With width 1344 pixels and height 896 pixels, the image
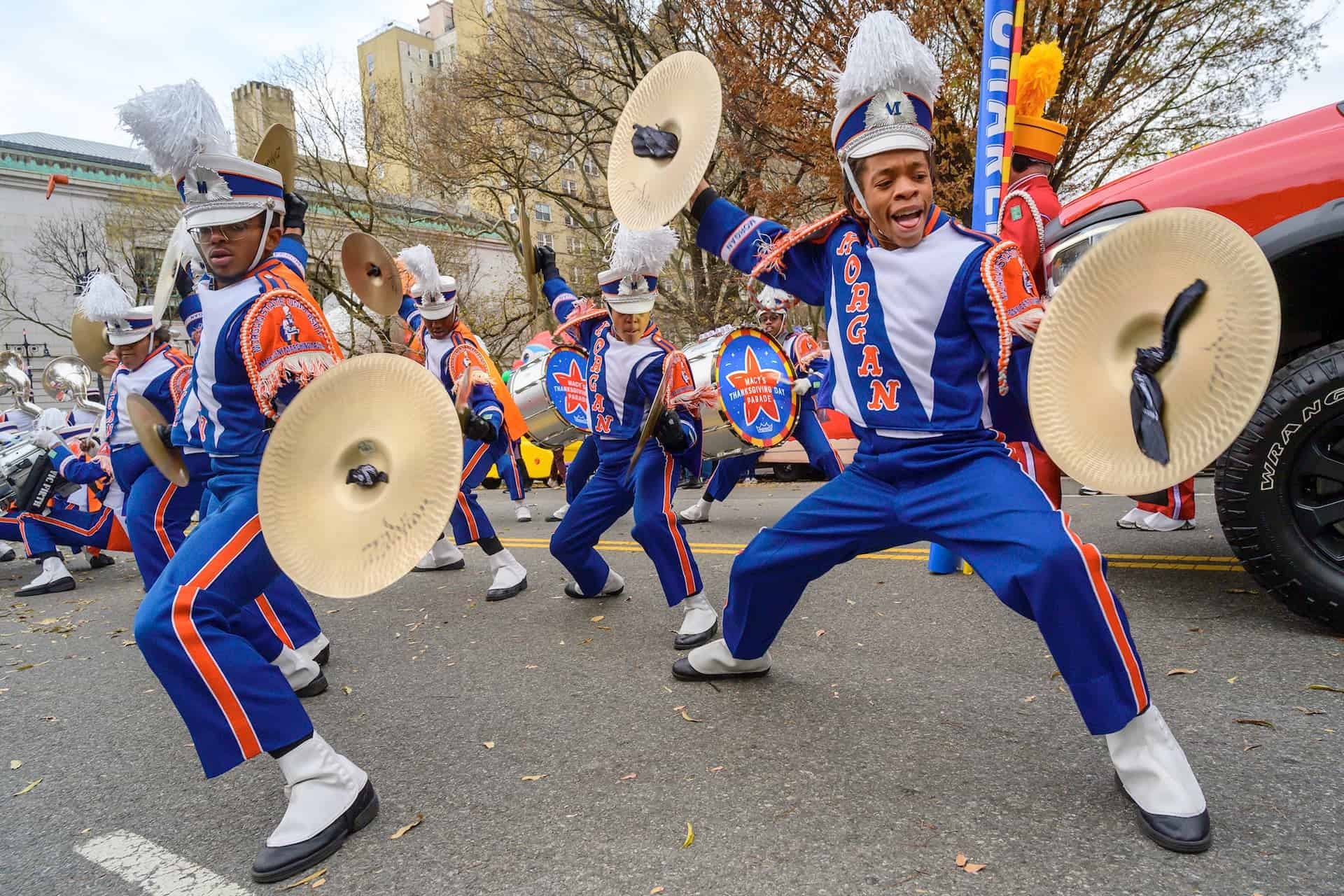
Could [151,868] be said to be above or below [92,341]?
below

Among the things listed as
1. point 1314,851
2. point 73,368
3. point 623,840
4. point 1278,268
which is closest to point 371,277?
point 623,840

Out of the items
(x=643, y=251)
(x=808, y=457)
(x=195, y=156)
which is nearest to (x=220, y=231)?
(x=195, y=156)

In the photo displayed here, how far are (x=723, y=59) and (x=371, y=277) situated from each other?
32.4 feet

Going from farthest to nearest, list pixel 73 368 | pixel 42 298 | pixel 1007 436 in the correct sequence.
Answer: pixel 42 298, pixel 73 368, pixel 1007 436

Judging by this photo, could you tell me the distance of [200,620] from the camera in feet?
8.19

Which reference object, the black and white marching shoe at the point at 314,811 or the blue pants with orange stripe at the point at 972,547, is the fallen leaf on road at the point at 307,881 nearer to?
the black and white marching shoe at the point at 314,811

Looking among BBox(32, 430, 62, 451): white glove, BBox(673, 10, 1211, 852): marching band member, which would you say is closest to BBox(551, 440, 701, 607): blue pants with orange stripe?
BBox(673, 10, 1211, 852): marching band member

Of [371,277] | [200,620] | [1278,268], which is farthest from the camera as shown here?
[371,277]

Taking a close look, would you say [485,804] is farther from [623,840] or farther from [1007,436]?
[1007,436]

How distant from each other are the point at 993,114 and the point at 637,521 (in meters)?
2.82

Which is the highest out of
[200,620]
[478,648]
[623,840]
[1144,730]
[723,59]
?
[723,59]

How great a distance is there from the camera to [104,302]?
5.90 meters

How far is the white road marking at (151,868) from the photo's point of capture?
231 cm

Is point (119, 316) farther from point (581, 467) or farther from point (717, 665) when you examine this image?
point (717, 665)
